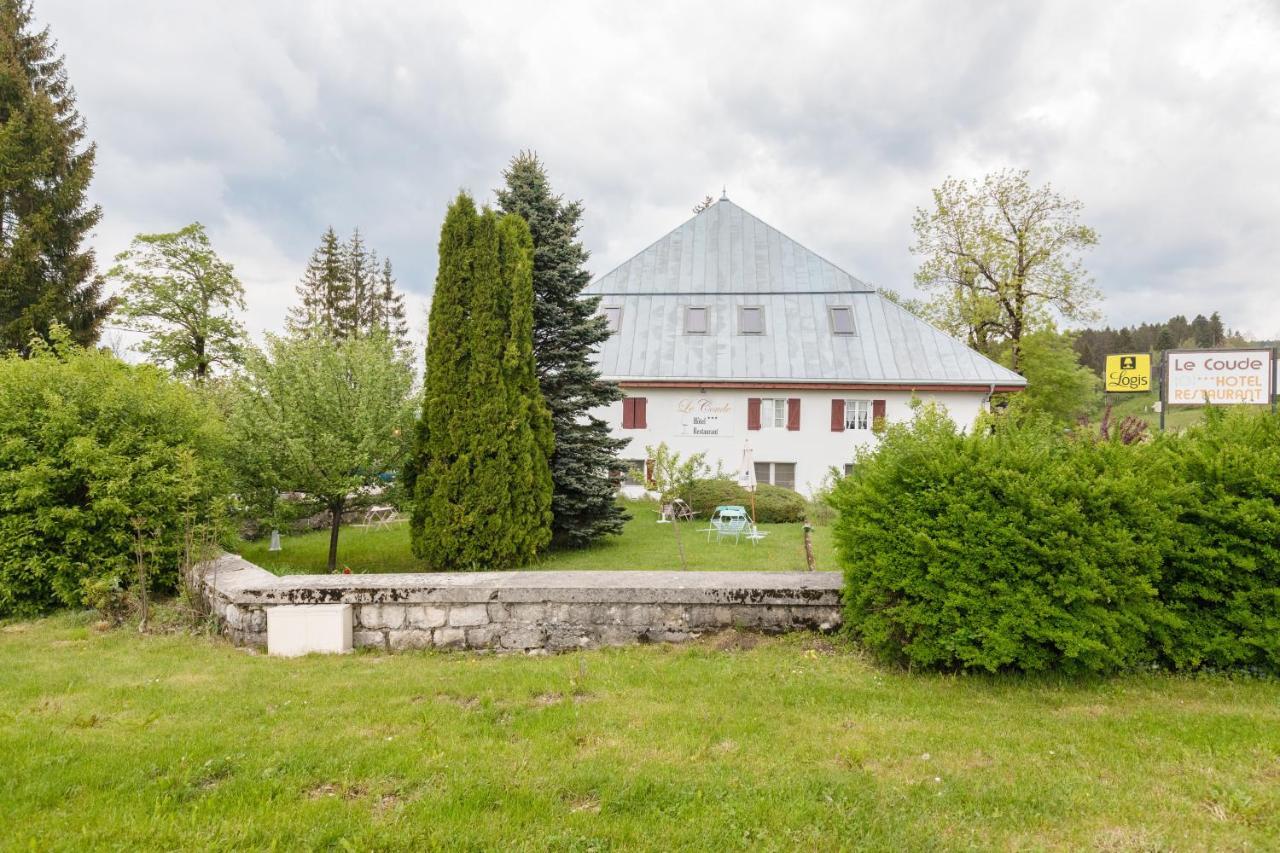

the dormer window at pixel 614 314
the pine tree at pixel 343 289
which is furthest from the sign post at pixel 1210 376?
the pine tree at pixel 343 289

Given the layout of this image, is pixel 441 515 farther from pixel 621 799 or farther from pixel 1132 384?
pixel 1132 384

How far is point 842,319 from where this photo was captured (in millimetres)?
22188

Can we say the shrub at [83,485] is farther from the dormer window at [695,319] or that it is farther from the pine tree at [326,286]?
the pine tree at [326,286]

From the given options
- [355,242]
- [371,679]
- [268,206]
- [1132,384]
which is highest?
[355,242]

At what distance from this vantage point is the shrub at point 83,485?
6520 mm

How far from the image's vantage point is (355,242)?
44344 mm

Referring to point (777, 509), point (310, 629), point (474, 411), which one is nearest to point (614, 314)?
point (777, 509)

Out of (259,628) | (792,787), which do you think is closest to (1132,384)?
(792,787)

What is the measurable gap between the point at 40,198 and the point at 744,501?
840 inches

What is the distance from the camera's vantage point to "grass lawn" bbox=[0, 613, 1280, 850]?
8.40ft

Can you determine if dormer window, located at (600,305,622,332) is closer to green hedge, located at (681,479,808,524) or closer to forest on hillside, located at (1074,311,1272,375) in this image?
green hedge, located at (681,479,808,524)

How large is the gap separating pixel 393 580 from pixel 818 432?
55.7ft

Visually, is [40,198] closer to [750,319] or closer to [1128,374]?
[750,319]

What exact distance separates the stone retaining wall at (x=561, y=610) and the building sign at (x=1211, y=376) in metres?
11.4
